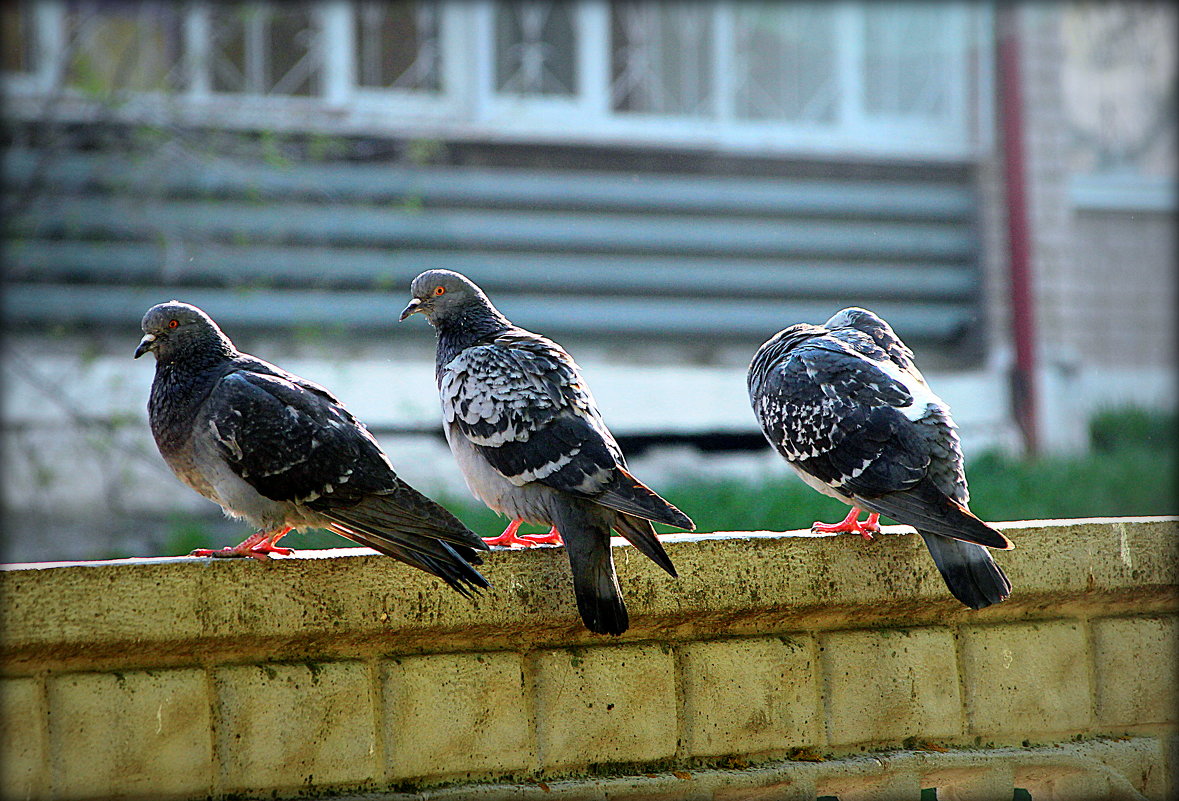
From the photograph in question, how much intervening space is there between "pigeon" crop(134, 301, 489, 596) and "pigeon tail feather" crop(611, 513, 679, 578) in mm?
304

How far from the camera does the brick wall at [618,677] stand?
82.4 inches

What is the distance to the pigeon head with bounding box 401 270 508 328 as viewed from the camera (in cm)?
317

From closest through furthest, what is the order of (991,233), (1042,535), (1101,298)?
(1042,535), (991,233), (1101,298)

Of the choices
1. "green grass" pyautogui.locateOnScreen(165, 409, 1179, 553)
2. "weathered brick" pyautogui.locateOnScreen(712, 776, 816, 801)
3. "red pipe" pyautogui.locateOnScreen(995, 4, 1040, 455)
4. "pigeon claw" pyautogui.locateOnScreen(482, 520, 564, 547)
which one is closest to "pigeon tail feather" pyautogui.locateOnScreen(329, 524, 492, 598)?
"pigeon claw" pyautogui.locateOnScreen(482, 520, 564, 547)

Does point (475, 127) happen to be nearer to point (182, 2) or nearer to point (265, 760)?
point (182, 2)

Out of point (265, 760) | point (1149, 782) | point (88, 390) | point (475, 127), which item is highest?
point (475, 127)

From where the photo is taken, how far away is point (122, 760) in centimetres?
209

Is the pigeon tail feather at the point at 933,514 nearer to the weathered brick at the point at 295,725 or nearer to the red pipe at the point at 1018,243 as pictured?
the weathered brick at the point at 295,725

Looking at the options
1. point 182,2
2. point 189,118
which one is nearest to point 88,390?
point 189,118

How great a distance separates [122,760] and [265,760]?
0.80 feet

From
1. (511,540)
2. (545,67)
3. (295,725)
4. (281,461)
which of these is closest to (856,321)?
(511,540)

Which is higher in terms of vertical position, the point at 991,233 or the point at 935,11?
the point at 935,11

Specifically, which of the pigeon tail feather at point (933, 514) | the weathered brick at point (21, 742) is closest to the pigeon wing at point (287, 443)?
the weathered brick at point (21, 742)

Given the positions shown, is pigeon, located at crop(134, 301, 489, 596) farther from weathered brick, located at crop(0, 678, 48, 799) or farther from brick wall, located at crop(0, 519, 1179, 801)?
weathered brick, located at crop(0, 678, 48, 799)
